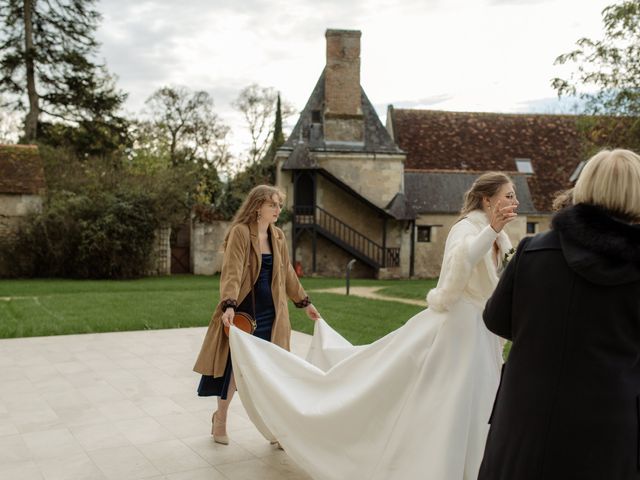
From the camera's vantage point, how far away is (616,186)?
2.34 m

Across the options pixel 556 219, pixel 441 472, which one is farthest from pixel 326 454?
pixel 556 219

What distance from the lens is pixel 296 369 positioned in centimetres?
455

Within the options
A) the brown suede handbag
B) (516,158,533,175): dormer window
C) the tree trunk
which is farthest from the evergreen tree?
the brown suede handbag

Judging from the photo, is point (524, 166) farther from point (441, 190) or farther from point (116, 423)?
point (116, 423)

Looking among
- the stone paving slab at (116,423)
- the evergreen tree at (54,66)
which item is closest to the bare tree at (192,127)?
the evergreen tree at (54,66)

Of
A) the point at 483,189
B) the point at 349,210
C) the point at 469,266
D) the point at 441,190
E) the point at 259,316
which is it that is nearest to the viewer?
the point at 469,266

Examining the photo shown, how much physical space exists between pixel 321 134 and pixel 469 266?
27.6 metres

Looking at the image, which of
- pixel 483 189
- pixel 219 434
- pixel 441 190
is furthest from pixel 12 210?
pixel 483 189

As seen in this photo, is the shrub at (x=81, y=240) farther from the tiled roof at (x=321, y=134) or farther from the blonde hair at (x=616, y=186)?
the blonde hair at (x=616, y=186)

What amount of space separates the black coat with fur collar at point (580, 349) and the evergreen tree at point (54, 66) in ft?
108

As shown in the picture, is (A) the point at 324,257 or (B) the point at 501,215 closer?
(B) the point at 501,215

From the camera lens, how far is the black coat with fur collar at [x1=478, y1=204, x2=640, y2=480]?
2266mm

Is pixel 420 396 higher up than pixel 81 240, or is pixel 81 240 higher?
pixel 420 396

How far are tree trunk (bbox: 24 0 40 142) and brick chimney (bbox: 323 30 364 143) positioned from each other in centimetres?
1395
